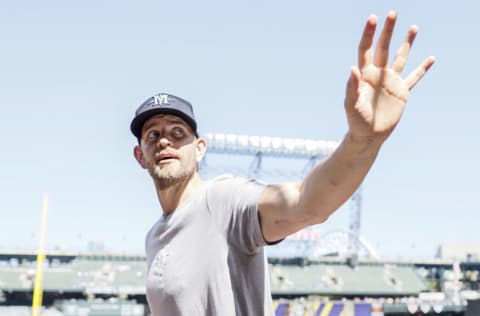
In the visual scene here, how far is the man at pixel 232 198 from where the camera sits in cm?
201

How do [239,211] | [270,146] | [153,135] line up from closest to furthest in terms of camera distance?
1. [239,211]
2. [153,135]
3. [270,146]

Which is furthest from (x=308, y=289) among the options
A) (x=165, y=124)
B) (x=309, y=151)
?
(x=165, y=124)

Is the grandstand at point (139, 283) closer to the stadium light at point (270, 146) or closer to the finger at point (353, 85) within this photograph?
the stadium light at point (270, 146)

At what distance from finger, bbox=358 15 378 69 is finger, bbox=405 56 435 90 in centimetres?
17

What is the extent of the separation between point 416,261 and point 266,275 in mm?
62293

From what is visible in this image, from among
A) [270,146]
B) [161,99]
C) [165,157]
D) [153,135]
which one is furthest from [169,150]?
[270,146]

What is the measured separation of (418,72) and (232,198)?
792mm

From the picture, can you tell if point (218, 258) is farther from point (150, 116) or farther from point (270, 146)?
point (270, 146)

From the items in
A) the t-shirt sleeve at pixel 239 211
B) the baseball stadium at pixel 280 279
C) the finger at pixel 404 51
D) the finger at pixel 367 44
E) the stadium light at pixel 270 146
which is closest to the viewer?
the finger at pixel 367 44

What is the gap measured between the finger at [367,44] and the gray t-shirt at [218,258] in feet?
2.01

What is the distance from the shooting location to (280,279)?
180 feet

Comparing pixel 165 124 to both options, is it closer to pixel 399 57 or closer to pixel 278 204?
pixel 278 204

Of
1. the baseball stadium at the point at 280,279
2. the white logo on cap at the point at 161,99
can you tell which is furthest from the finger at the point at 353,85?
the baseball stadium at the point at 280,279

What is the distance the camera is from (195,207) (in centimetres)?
266
